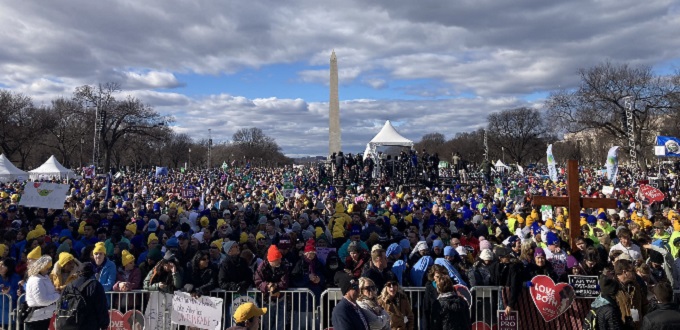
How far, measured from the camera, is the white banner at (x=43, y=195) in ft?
42.6

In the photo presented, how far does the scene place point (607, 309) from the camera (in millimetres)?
5027

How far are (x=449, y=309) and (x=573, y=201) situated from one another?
13.2 ft

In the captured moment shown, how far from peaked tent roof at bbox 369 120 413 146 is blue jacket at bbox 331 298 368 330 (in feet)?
106

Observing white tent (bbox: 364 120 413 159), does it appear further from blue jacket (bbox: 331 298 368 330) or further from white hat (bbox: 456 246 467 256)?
blue jacket (bbox: 331 298 368 330)

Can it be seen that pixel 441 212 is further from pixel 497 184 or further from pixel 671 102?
pixel 671 102

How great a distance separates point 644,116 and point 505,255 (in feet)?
121

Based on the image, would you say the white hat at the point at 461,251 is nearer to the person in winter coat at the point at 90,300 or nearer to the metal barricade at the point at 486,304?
the metal barricade at the point at 486,304

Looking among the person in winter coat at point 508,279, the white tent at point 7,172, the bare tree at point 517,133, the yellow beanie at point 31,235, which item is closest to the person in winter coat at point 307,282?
the person in winter coat at point 508,279

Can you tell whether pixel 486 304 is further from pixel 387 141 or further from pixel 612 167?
pixel 387 141

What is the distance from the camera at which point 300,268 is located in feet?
23.2

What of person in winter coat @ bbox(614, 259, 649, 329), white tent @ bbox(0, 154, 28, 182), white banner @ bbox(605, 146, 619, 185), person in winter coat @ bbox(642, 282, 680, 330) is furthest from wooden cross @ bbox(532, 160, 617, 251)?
white tent @ bbox(0, 154, 28, 182)

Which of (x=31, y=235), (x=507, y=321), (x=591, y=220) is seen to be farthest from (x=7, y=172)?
(x=507, y=321)

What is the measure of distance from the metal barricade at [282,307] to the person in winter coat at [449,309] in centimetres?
177

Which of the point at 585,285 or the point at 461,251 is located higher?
the point at 461,251
